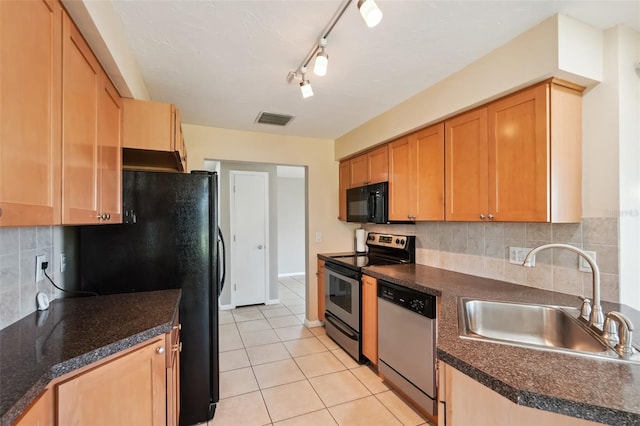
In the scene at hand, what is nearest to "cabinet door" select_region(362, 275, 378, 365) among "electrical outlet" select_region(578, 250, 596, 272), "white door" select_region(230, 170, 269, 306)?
"electrical outlet" select_region(578, 250, 596, 272)

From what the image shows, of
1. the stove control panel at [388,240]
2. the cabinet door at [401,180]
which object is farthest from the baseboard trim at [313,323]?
the cabinet door at [401,180]

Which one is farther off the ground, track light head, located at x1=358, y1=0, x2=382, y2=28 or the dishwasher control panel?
track light head, located at x1=358, y1=0, x2=382, y2=28

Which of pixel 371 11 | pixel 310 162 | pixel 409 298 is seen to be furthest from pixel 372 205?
pixel 371 11

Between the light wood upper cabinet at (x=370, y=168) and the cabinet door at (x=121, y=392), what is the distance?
7.78 feet

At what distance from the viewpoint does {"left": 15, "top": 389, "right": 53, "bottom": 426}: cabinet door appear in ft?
2.51

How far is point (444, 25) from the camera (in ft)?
5.01

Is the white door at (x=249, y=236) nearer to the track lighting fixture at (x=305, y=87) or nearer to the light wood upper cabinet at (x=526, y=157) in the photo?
the track lighting fixture at (x=305, y=87)

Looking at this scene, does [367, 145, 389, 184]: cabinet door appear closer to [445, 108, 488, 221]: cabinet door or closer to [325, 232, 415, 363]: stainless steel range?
[325, 232, 415, 363]: stainless steel range

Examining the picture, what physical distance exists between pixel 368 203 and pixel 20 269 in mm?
2605

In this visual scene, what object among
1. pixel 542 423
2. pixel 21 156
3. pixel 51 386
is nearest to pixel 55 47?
pixel 21 156

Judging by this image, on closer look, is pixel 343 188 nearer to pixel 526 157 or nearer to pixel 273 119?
pixel 273 119

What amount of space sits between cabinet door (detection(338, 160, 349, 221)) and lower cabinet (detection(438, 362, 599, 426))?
8.54 ft

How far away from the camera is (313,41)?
1.67m

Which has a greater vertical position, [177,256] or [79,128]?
[79,128]
